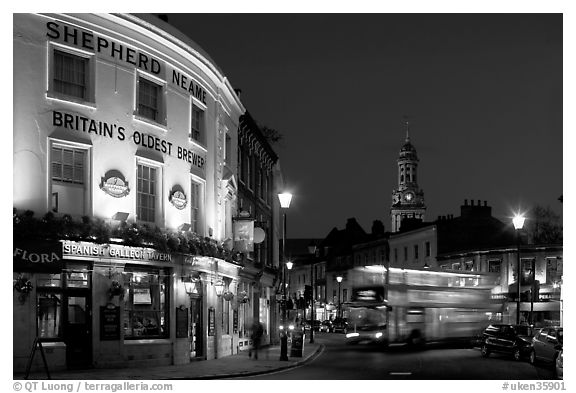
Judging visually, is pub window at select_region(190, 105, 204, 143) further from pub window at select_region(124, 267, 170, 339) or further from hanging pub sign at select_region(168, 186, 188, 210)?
pub window at select_region(124, 267, 170, 339)

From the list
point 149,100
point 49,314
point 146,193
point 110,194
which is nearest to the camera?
point 49,314

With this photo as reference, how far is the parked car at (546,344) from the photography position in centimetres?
2671

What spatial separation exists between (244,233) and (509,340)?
11705mm

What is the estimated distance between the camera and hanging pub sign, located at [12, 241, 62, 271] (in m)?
22.9

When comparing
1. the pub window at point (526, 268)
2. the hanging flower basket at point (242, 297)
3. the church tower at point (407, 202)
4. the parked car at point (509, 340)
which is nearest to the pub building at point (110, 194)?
the hanging flower basket at point (242, 297)

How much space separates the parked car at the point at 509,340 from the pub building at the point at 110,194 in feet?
35.1

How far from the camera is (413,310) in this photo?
3706cm

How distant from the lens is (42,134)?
24.1m

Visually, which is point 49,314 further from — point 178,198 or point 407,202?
point 407,202

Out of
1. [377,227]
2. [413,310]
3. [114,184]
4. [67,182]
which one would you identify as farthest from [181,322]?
[377,227]

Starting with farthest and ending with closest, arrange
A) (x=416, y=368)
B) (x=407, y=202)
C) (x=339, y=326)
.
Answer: (x=407, y=202) < (x=339, y=326) < (x=416, y=368)
